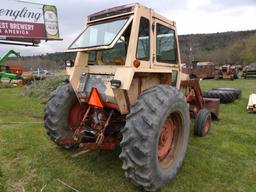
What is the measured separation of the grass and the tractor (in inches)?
12.4

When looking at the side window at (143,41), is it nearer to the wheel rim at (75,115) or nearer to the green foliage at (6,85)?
the wheel rim at (75,115)

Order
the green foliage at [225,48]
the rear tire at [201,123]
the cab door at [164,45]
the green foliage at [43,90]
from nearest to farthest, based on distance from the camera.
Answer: the cab door at [164,45], the rear tire at [201,123], the green foliage at [43,90], the green foliage at [225,48]

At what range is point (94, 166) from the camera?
14.5 ft

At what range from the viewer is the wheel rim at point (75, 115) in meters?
4.82

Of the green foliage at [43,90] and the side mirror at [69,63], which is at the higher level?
the side mirror at [69,63]

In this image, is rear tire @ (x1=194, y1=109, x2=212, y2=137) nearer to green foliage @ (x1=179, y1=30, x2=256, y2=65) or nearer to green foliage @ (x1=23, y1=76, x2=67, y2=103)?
green foliage @ (x1=23, y1=76, x2=67, y2=103)

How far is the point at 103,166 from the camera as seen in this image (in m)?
4.42

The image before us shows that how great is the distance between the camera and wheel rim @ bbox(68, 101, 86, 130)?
482 cm

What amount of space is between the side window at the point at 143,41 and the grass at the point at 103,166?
5.77 feet

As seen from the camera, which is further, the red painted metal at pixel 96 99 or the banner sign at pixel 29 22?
the banner sign at pixel 29 22

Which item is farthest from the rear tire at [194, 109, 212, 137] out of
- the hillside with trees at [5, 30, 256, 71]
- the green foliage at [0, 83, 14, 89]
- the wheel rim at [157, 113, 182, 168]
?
the hillside with trees at [5, 30, 256, 71]

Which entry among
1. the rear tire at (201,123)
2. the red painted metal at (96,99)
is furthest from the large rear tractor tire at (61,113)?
the rear tire at (201,123)

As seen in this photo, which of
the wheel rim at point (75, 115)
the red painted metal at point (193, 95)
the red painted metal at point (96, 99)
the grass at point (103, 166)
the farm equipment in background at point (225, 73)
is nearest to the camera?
the grass at point (103, 166)

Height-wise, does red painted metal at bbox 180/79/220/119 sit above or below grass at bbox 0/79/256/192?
above
